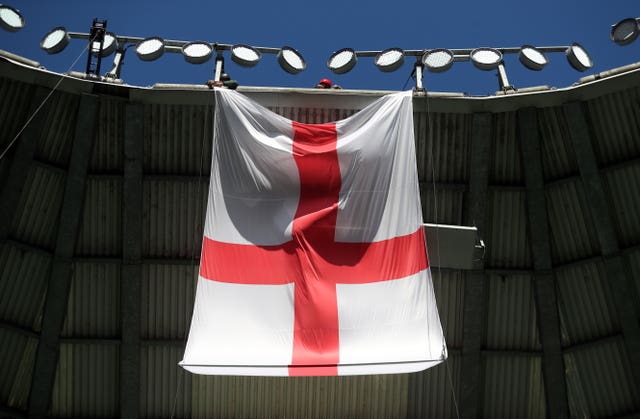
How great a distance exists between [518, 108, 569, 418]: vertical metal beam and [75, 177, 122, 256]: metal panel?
26.2 feet

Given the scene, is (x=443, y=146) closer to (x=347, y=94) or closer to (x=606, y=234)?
(x=347, y=94)

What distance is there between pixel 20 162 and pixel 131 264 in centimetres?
285

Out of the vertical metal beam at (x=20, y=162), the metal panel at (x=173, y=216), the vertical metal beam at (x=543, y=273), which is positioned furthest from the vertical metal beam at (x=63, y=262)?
the vertical metal beam at (x=543, y=273)

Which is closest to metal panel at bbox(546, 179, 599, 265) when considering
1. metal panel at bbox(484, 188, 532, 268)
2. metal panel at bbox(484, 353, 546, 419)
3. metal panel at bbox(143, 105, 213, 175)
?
metal panel at bbox(484, 188, 532, 268)

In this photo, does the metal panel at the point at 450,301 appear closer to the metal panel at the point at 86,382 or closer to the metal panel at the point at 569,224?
the metal panel at the point at 569,224

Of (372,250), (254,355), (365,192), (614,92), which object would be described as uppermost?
(614,92)

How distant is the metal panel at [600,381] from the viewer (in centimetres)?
1574

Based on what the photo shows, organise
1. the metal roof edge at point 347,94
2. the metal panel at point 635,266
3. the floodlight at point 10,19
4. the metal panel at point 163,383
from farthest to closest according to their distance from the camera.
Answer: the metal panel at point 163,383 < the metal panel at point 635,266 < the floodlight at point 10,19 < the metal roof edge at point 347,94

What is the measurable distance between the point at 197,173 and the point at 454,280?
563 cm

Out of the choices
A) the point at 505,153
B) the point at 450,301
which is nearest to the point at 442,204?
the point at 505,153

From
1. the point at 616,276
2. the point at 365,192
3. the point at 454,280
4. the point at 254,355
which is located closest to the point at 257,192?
the point at 365,192

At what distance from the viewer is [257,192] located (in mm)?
12258

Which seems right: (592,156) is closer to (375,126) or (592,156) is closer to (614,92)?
(614,92)

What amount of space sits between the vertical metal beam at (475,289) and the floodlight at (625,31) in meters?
3.10
